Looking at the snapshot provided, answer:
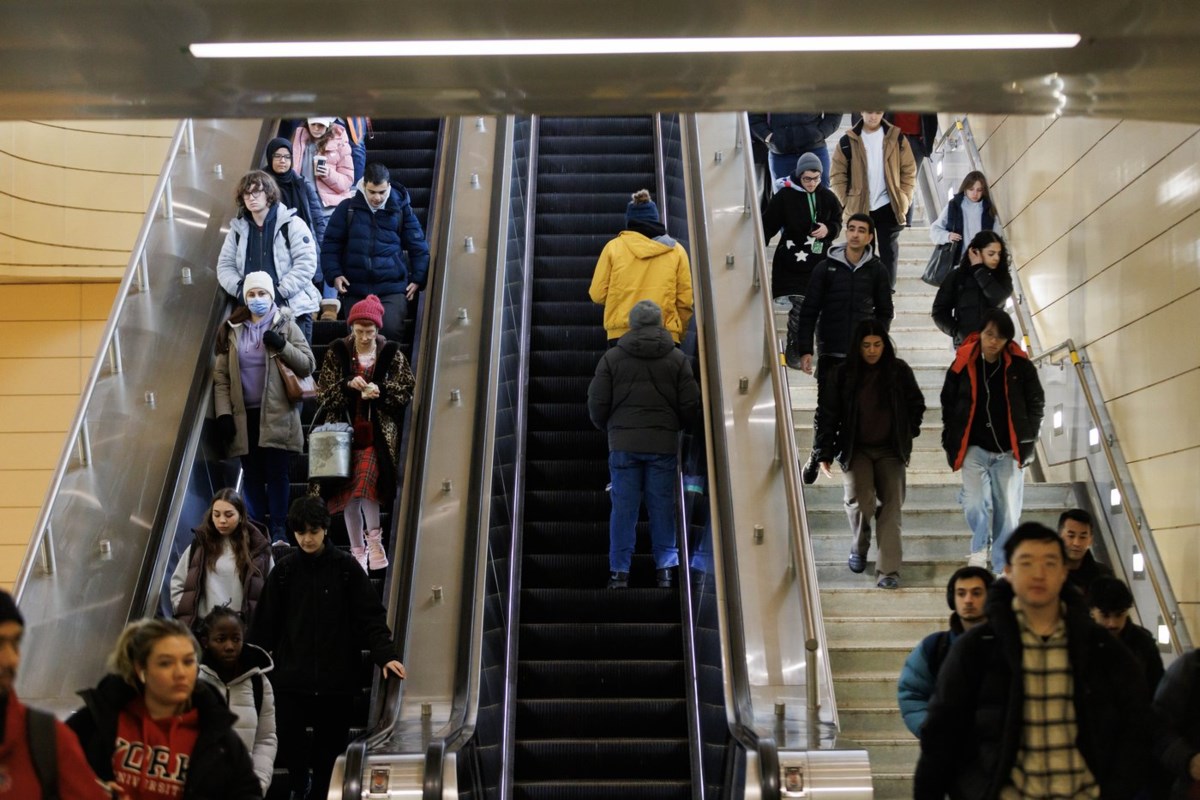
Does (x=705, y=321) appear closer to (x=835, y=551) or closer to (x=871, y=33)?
(x=835, y=551)

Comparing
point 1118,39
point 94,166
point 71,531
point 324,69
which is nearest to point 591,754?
point 71,531

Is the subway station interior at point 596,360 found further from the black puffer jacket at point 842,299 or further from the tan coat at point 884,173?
the tan coat at point 884,173

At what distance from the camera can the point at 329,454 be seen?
8781mm

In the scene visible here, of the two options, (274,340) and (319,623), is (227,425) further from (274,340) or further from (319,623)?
(319,623)

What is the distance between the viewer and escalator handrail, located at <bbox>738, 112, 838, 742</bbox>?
23.0 feet

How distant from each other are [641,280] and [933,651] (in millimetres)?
4888

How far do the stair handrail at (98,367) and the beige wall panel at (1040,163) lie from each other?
6.12 meters

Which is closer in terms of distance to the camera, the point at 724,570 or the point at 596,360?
the point at 724,570

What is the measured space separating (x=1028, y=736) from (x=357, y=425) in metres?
5.27

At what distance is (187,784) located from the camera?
178 inches

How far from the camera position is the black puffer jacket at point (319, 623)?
277 inches

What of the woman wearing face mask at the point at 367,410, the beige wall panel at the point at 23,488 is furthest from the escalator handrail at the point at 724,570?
the beige wall panel at the point at 23,488

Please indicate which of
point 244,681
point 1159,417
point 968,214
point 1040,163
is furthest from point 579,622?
point 1040,163

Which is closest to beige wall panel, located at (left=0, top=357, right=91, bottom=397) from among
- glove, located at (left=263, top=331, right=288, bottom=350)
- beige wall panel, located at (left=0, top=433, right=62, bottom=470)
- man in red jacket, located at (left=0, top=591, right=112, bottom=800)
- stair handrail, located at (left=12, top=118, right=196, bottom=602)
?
beige wall panel, located at (left=0, top=433, right=62, bottom=470)
